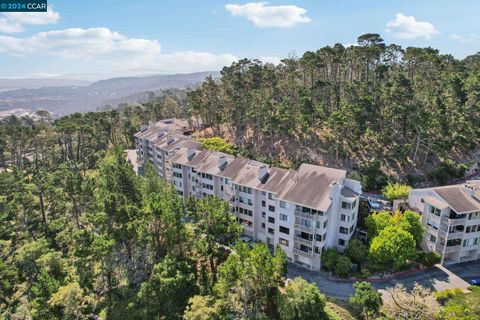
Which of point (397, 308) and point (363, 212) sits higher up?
point (363, 212)

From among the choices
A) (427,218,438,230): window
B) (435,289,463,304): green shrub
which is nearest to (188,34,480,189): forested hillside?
(427,218,438,230): window

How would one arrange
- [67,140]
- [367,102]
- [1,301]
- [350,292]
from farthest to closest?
[67,140], [367,102], [1,301], [350,292]

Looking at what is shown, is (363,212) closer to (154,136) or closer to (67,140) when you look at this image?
(154,136)

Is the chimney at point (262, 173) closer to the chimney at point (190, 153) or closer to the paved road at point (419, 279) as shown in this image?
the paved road at point (419, 279)

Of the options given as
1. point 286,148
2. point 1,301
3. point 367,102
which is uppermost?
point 367,102

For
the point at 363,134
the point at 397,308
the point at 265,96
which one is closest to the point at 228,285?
the point at 397,308

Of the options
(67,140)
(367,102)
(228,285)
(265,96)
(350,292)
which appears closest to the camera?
(228,285)

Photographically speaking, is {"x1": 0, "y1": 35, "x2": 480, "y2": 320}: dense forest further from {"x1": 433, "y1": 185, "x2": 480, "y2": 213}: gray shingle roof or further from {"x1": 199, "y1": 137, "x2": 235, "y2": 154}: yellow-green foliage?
{"x1": 433, "y1": 185, "x2": 480, "y2": 213}: gray shingle roof
